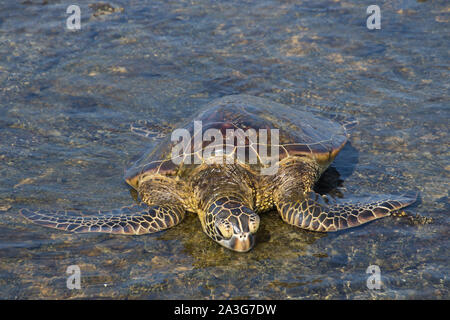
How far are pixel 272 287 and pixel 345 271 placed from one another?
0.74 metres

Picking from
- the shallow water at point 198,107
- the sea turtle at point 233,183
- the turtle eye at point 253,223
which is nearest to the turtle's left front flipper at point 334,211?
the sea turtle at point 233,183

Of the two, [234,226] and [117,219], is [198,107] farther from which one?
[234,226]

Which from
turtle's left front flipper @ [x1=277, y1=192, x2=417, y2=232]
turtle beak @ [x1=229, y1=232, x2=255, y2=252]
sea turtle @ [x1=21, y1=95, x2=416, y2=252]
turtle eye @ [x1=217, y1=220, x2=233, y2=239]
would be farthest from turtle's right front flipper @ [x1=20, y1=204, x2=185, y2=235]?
turtle's left front flipper @ [x1=277, y1=192, x2=417, y2=232]

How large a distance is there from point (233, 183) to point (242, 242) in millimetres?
822

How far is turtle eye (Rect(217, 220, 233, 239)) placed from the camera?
507 centimetres

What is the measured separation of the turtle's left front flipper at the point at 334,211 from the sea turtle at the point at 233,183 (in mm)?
11

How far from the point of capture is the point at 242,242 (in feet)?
16.6

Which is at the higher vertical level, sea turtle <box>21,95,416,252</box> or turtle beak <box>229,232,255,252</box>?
sea turtle <box>21,95,416,252</box>

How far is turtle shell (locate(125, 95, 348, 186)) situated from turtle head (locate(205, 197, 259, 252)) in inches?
32.0

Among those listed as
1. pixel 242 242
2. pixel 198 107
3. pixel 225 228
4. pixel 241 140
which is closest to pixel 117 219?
pixel 225 228

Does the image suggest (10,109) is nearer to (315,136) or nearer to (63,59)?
(63,59)

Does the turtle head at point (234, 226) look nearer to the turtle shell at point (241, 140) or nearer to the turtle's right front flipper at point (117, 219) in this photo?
the turtle's right front flipper at point (117, 219)

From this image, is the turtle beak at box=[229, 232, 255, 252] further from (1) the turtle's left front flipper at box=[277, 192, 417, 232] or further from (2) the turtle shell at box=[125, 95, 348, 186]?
(2) the turtle shell at box=[125, 95, 348, 186]

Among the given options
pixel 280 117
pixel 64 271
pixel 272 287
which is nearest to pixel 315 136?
pixel 280 117
